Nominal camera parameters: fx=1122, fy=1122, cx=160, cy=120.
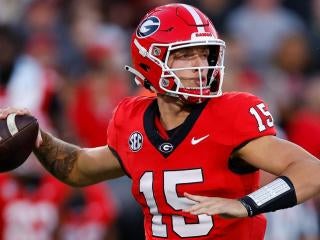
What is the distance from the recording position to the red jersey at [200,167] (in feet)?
14.6

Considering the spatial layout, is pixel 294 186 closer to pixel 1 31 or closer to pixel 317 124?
pixel 317 124

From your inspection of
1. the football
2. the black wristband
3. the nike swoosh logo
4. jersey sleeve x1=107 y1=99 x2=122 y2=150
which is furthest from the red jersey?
the football

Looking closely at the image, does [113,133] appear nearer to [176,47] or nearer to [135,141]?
[135,141]

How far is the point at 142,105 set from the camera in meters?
4.84

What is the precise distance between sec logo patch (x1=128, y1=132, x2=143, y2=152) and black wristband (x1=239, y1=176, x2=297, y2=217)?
2.17ft

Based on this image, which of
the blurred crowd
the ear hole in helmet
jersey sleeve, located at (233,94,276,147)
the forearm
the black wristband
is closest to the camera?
the black wristband

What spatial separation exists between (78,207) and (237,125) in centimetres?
305

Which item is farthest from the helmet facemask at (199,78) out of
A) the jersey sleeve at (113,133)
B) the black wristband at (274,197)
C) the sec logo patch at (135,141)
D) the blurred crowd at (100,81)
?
the blurred crowd at (100,81)

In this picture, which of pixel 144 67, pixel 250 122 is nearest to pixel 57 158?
pixel 144 67

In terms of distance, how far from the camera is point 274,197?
13.7 feet

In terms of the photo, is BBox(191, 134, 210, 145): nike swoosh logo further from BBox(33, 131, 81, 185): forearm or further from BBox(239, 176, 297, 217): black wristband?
BBox(33, 131, 81, 185): forearm

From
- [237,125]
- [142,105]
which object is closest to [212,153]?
[237,125]

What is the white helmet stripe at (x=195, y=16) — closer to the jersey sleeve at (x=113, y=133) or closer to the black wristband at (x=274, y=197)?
the jersey sleeve at (x=113, y=133)

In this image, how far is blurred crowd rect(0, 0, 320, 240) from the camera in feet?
23.8
